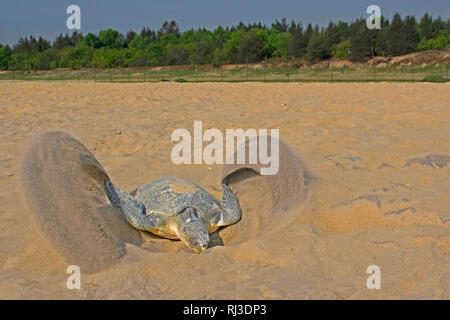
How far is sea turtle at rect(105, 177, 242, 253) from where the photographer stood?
9.18ft

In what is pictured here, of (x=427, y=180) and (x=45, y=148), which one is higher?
(x=45, y=148)

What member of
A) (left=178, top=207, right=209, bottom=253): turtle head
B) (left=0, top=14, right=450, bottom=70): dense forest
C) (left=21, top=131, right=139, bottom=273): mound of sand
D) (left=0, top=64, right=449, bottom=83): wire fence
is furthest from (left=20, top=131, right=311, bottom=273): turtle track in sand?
(left=0, top=14, right=450, bottom=70): dense forest

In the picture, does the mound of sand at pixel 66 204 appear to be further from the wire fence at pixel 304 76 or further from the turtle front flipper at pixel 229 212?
the wire fence at pixel 304 76

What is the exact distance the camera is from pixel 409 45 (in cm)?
3506

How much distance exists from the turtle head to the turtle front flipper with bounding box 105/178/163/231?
22cm

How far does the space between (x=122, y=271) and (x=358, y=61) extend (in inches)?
1448

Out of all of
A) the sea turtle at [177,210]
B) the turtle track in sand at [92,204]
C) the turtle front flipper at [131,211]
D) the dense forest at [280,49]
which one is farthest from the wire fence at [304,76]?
the turtle front flipper at [131,211]

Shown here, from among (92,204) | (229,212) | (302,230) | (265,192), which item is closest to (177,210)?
(229,212)
